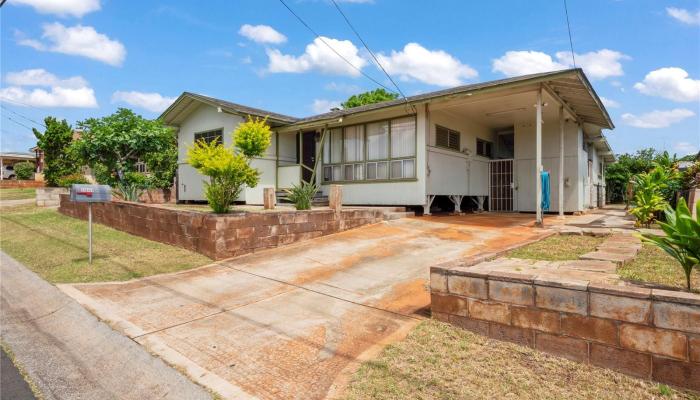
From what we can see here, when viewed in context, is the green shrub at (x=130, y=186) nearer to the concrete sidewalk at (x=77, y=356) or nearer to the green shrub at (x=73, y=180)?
the green shrub at (x=73, y=180)

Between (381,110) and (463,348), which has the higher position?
(381,110)

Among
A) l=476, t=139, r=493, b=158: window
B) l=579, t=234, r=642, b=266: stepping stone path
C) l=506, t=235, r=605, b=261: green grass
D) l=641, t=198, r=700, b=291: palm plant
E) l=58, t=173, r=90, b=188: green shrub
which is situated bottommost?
l=506, t=235, r=605, b=261: green grass

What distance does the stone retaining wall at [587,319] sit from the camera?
109 inches

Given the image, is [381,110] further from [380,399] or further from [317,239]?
[380,399]

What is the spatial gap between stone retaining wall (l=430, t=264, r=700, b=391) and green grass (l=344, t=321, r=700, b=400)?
107 mm

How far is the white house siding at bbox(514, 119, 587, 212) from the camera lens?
13.6 m

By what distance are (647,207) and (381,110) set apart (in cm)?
732

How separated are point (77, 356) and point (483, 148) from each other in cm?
1439

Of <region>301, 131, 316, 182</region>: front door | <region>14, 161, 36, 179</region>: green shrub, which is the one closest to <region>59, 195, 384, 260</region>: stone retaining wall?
<region>301, 131, 316, 182</region>: front door

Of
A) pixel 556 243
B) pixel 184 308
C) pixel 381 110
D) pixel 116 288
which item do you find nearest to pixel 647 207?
pixel 556 243

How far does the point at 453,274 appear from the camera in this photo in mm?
3926

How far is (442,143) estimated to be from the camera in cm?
1284

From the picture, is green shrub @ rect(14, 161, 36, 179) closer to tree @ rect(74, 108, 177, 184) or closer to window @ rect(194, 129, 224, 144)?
tree @ rect(74, 108, 177, 184)

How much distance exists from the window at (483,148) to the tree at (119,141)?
13081mm
